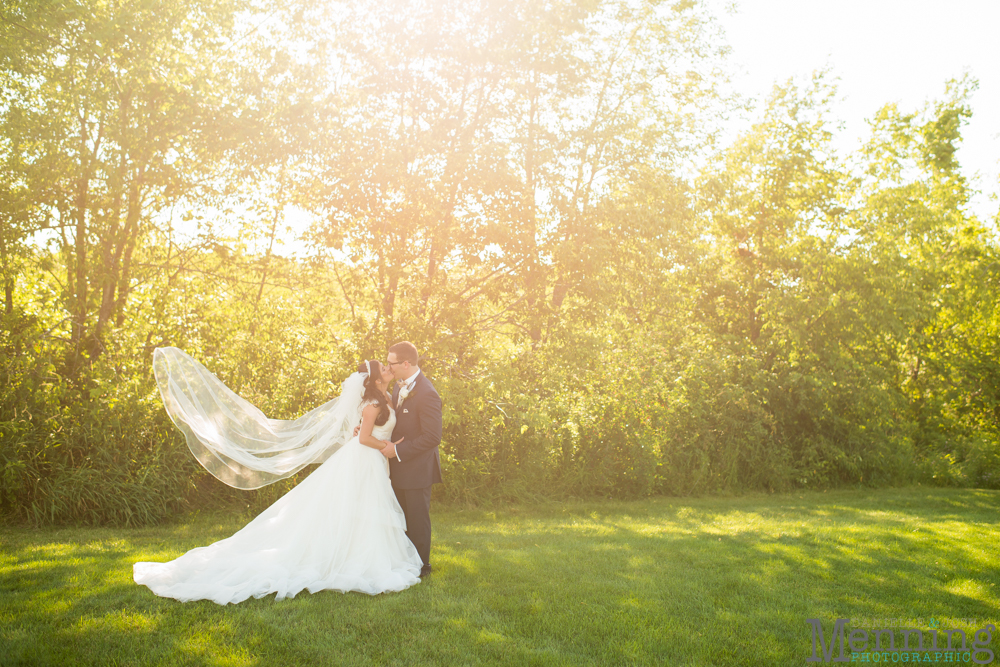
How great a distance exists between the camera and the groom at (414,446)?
5.75 m

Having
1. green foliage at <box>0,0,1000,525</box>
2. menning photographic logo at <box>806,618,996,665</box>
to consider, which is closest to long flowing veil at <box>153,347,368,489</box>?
green foliage at <box>0,0,1000,525</box>

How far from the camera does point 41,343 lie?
846 centimetres

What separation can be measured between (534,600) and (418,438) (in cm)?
171

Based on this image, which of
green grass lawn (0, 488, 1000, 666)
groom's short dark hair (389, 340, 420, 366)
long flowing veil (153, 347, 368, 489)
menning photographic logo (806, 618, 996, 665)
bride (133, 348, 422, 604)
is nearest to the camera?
green grass lawn (0, 488, 1000, 666)

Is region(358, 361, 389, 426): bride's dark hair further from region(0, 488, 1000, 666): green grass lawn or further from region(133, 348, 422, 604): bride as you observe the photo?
region(0, 488, 1000, 666): green grass lawn

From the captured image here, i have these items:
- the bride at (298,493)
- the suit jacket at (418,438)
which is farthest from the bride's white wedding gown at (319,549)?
the suit jacket at (418,438)

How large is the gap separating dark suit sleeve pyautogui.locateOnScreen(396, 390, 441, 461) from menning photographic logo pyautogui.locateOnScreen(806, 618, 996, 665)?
3323 millimetres

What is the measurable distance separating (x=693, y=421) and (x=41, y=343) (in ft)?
36.9

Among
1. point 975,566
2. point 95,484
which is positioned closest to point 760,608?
point 975,566

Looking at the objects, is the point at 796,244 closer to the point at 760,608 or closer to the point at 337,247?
the point at 337,247

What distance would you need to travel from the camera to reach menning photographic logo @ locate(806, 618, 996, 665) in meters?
4.18

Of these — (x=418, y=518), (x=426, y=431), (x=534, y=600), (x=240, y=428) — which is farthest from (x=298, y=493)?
(x=534, y=600)

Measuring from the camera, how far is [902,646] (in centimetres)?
440

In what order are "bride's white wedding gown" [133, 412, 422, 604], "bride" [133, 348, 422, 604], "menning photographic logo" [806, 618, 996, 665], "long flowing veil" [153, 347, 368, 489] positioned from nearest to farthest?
"menning photographic logo" [806, 618, 996, 665]
"bride's white wedding gown" [133, 412, 422, 604]
"bride" [133, 348, 422, 604]
"long flowing veil" [153, 347, 368, 489]
